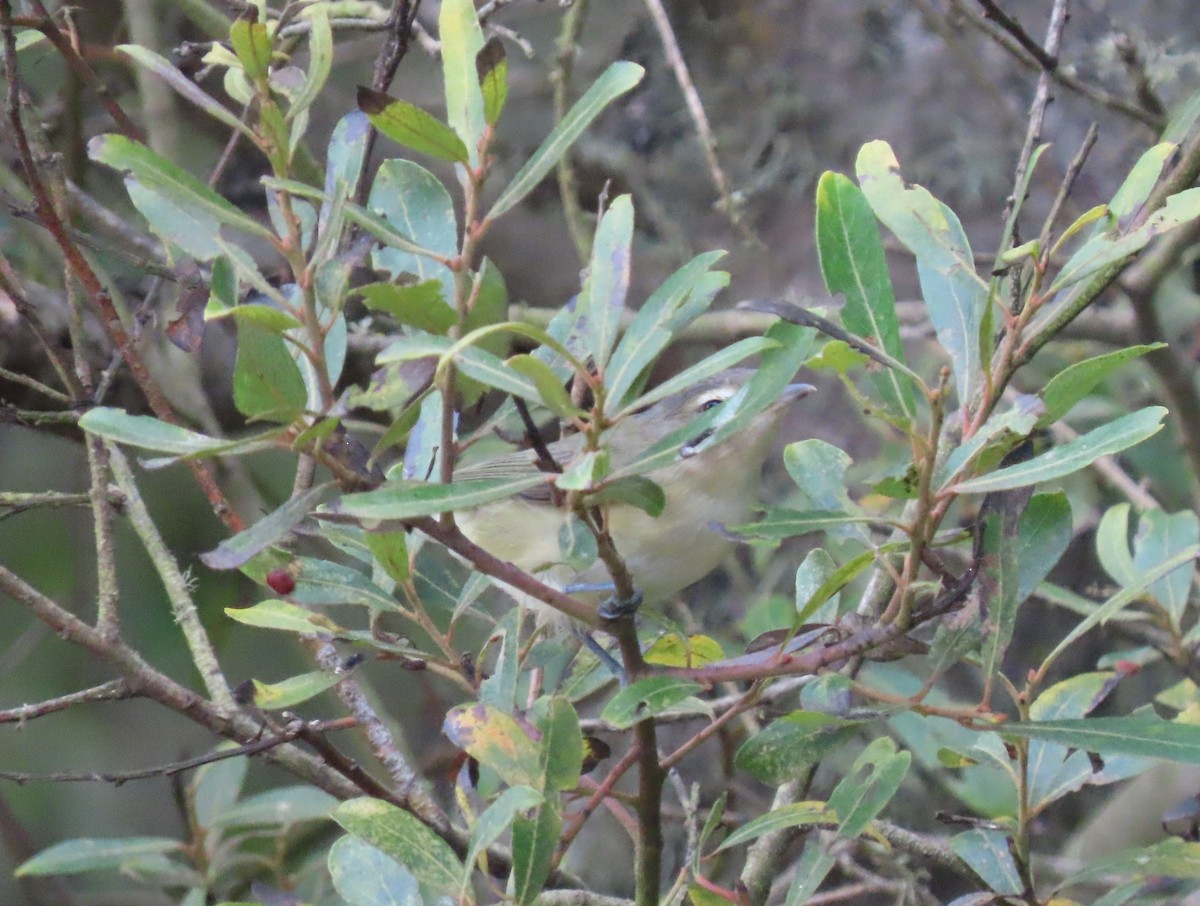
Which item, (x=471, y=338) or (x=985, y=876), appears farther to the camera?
(x=985, y=876)

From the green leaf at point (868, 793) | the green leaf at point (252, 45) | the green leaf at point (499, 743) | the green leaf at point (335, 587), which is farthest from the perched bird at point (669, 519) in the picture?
the green leaf at point (252, 45)

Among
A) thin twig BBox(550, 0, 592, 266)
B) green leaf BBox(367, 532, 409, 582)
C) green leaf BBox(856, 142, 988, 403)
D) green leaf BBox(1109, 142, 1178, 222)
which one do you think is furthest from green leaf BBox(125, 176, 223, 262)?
thin twig BBox(550, 0, 592, 266)

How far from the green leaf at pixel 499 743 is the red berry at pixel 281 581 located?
337 millimetres

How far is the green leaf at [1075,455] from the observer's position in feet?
3.39

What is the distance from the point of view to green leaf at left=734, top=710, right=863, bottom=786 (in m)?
1.30

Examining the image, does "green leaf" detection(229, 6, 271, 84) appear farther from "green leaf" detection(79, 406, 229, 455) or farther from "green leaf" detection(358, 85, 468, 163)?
"green leaf" detection(79, 406, 229, 455)

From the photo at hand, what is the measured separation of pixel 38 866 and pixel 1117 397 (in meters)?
3.14

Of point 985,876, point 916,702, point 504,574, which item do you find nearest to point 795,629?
point 916,702

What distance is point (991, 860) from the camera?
1545 mm

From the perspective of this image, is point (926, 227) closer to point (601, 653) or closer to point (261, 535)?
point (261, 535)

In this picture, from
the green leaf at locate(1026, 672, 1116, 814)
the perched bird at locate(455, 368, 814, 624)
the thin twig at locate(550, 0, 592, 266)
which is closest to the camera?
the green leaf at locate(1026, 672, 1116, 814)

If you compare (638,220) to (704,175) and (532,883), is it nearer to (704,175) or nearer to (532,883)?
(704,175)

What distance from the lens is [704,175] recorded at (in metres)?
4.93

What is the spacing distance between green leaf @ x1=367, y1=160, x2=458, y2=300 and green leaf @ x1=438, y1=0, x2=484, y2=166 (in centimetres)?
12
